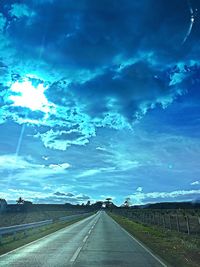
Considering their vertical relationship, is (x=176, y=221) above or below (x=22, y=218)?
below

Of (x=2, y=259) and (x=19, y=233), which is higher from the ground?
(x=19, y=233)

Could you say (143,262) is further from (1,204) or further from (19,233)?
(1,204)

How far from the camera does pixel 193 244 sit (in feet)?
66.6

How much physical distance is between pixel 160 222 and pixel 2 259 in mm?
29590

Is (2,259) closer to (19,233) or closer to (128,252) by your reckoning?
(128,252)

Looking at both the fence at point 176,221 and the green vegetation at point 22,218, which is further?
the green vegetation at point 22,218

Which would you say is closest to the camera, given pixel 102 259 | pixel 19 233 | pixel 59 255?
pixel 102 259

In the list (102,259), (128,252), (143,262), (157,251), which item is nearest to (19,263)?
(102,259)

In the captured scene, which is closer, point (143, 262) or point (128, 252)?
point (143, 262)

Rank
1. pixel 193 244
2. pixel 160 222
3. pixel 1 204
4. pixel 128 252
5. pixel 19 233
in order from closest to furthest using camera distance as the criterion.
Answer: pixel 128 252 → pixel 193 244 → pixel 19 233 → pixel 160 222 → pixel 1 204

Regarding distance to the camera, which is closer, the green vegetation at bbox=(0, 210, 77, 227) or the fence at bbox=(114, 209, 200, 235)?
the fence at bbox=(114, 209, 200, 235)

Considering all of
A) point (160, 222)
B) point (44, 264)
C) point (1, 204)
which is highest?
point (1, 204)

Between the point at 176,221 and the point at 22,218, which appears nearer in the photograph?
the point at 176,221

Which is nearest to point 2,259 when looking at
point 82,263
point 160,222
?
point 82,263
